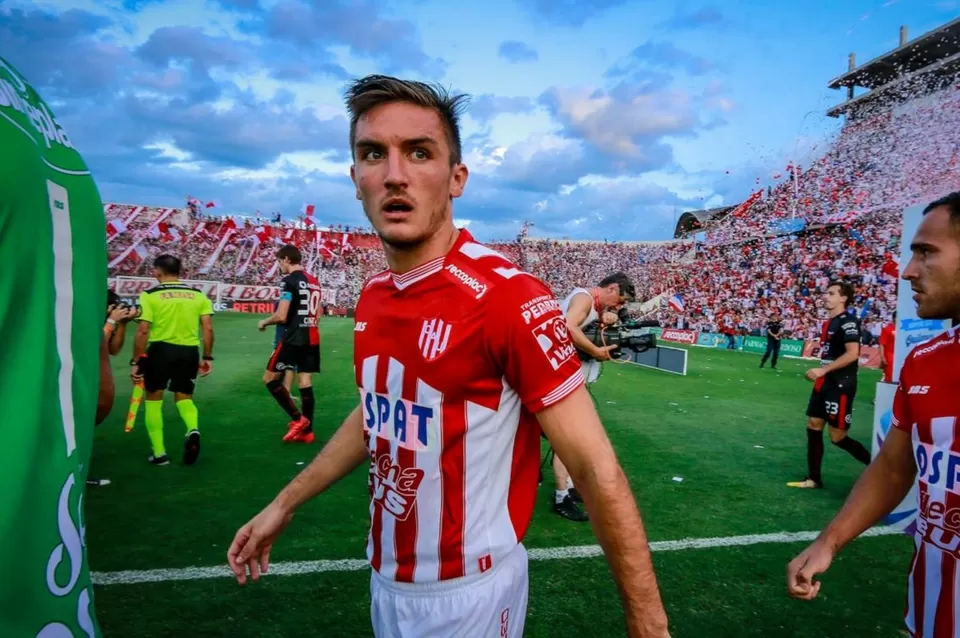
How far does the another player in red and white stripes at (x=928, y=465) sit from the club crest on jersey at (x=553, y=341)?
4.15 feet

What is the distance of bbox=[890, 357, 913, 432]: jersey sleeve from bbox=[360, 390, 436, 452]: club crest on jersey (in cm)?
176

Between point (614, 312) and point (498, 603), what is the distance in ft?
17.6

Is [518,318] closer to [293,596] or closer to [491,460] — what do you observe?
[491,460]

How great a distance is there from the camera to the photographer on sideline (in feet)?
17.2

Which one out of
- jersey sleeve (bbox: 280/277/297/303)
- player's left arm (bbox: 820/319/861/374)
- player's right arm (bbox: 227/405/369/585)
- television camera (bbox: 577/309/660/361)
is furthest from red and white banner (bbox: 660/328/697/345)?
player's right arm (bbox: 227/405/369/585)

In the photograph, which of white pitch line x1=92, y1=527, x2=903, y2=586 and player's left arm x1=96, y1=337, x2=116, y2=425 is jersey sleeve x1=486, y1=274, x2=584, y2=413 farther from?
white pitch line x1=92, y1=527, x2=903, y2=586

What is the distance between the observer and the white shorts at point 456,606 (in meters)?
1.63

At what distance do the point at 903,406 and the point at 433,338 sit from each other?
6.01 ft

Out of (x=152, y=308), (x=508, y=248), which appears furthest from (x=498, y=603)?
(x=508, y=248)

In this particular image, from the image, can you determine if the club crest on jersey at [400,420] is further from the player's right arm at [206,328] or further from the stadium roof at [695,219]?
the stadium roof at [695,219]

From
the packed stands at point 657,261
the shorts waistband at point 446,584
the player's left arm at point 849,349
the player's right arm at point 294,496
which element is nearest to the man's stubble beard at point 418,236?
the player's right arm at point 294,496

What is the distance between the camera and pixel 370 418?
73.9 inches

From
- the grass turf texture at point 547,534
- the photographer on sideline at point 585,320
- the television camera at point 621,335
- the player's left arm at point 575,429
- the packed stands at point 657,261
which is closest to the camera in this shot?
the player's left arm at point 575,429

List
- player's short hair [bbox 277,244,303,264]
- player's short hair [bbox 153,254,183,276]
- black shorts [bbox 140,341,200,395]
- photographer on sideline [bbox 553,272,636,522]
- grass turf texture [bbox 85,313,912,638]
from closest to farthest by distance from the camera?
grass turf texture [bbox 85,313,912,638], photographer on sideline [bbox 553,272,636,522], black shorts [bbox 140,341,200,395], player's short hair [bbox 153,254,183,276], player's short hair [bbox 277,244,303,264]
